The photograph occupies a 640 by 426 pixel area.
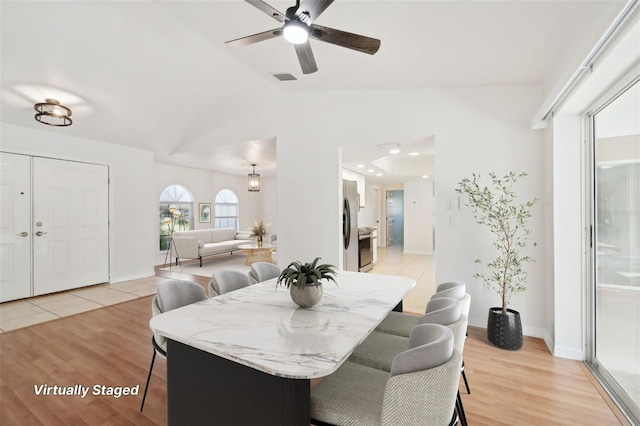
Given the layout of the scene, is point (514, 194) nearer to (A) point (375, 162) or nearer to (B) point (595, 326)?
(B) point (595, 326)

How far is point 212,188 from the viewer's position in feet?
29.3

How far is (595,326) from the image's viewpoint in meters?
2.40

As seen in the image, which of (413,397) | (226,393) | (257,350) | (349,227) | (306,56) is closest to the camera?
(413,397)

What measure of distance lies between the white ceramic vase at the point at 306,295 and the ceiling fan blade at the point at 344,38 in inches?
58.6

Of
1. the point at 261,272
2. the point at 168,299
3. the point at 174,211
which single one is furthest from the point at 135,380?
the point at 174,211

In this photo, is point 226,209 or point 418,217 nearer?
point 418,217

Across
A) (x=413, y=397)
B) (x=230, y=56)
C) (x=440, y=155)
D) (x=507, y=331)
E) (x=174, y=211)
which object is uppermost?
(x=230, y=56)

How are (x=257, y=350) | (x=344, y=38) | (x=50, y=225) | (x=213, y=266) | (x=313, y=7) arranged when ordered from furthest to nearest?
(x=213, y=266)
(x=50, y=225)
(x=344, y=38)
(x=313, y=7)
(x=257, y=350)

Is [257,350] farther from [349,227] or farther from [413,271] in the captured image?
[413,271]

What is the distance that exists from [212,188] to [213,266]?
3.02 metres

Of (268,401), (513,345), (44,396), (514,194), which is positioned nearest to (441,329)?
(268,401)

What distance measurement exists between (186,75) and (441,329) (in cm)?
404

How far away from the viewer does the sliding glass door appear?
1812 mm

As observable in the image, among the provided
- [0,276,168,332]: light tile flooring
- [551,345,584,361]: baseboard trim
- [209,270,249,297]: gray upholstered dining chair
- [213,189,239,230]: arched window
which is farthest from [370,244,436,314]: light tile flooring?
[213,189,239,230]: arched window
